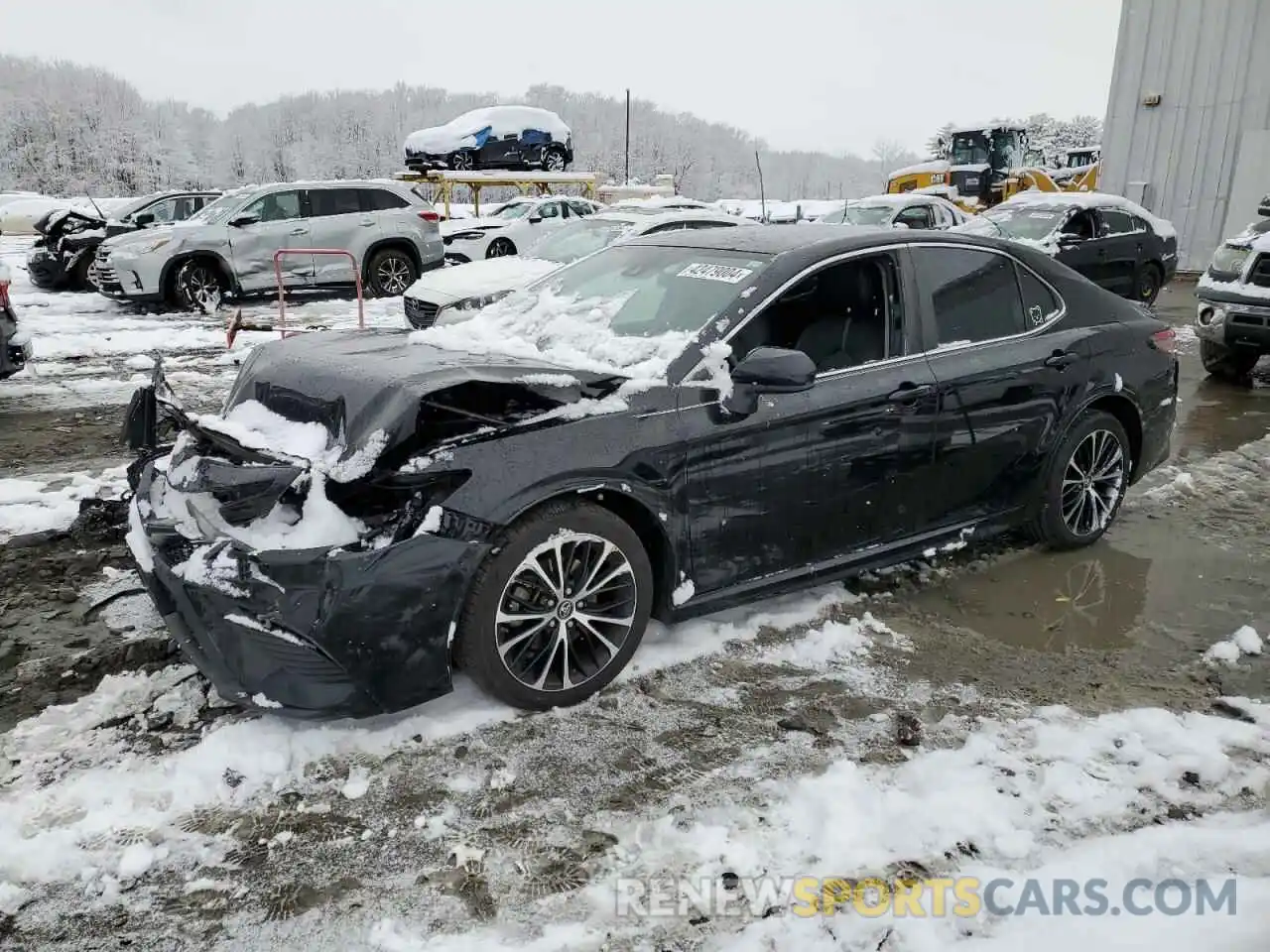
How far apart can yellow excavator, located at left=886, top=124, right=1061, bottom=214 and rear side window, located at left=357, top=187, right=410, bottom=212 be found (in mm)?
17710

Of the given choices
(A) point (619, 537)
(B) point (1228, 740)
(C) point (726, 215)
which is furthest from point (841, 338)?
(C) point (726, 215)

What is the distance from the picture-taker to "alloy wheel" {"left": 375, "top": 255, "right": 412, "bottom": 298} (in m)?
14.4

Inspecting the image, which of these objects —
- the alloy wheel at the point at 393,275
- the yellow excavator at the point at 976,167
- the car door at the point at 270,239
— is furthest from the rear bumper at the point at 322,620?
the yellow excavator at the point at 976,167

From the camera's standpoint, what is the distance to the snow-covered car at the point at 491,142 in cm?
2584

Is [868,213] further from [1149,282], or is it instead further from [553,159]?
[553,159]

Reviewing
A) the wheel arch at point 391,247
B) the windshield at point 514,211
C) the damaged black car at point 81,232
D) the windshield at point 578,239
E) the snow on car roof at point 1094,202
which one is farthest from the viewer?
the windshield at point 514,211

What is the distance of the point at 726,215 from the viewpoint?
1235 cm

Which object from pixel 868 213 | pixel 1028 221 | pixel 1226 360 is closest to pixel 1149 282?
pixel 1028 221

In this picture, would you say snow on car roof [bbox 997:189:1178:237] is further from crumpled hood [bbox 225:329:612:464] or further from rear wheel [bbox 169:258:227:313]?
crumpled hood [bbox 225:329:612:464]

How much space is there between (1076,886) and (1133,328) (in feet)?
10.8

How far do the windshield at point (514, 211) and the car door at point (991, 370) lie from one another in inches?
651

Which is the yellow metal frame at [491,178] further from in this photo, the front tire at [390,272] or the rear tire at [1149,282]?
the rear tire at [1149,282]

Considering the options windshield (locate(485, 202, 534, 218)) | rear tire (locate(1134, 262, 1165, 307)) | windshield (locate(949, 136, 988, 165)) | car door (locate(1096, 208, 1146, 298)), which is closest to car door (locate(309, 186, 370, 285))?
windshield (locate(485, 202, 534, 218))

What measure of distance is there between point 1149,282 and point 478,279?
9.89m
